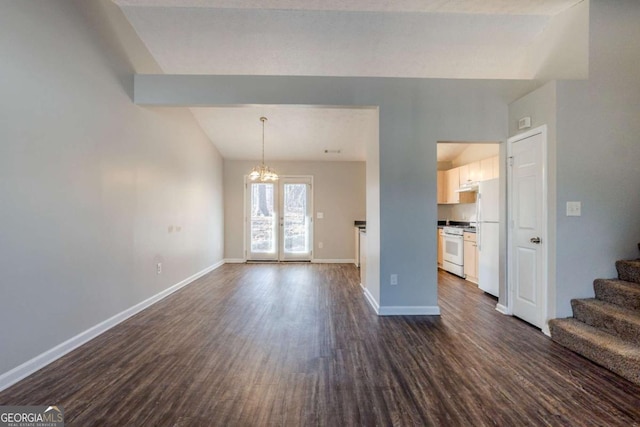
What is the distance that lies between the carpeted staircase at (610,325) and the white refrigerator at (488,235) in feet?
4.36

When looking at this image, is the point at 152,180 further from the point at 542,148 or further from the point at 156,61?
the point at 542,148

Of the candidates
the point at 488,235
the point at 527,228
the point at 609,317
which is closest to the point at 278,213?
the point at 488,235

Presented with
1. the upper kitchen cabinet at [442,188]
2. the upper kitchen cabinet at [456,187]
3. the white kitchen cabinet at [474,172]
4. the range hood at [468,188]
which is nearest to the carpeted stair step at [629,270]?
the range hood at [468,188]

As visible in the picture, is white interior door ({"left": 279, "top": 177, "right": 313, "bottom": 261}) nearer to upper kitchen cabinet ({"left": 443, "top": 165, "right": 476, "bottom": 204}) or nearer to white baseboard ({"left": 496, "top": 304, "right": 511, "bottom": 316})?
upper kitchen cabinet ({"left": 443, "top": 165, "right": 476, "bottom": 204})

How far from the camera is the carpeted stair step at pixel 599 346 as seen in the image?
1936 mm

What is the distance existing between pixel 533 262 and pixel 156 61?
5.21m

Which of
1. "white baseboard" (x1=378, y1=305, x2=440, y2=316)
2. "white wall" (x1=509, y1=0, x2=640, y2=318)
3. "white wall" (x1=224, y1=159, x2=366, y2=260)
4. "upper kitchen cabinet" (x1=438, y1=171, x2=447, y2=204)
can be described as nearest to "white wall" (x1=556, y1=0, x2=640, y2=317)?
"white wall" (x1=509, y1=0, x2=640, y2=318)

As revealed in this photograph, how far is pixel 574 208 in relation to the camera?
2.64 meters

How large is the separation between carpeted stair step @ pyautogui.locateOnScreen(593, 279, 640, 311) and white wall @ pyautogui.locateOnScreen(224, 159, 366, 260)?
4.63 metres

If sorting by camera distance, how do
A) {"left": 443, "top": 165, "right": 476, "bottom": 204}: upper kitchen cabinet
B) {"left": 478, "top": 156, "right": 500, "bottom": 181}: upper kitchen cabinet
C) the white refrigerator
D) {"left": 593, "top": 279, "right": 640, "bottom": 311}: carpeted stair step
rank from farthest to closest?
{"left": 443, "top": 165, "right": 476, "bottom": 204}: upper kitchen cabinet → {"left": 478, "top": 156, "right": 500, "bottom": 181}: upper kitchen cabinet → the white refrigerator → {"left": 593, "top": 279, "right": 640, "bottom": 311}: carpeted stair step

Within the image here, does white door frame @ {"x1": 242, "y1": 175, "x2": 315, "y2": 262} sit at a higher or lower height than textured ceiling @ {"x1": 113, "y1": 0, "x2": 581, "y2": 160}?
lower

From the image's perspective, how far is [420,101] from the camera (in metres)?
3.25

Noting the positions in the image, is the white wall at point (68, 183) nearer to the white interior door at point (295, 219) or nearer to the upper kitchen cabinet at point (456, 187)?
the white interior door at point (295, 219)

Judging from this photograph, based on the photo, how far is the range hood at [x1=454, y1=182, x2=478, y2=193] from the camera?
5020 millimetres
